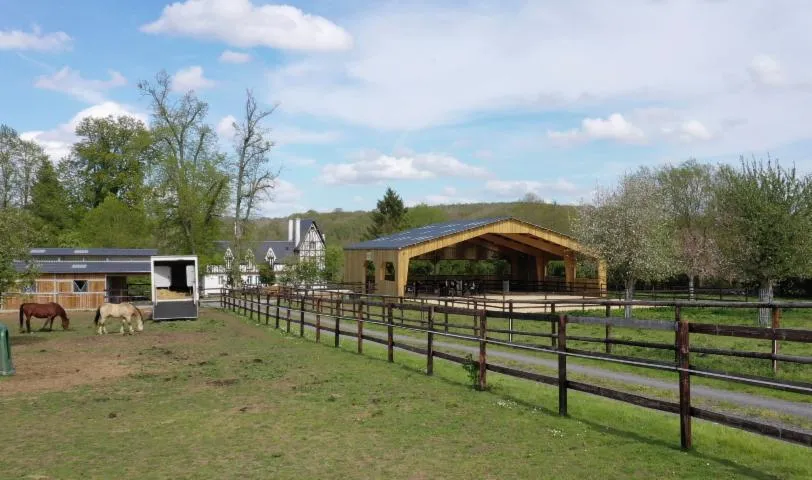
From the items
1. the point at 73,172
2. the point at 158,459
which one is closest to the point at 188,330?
the point at 158,459

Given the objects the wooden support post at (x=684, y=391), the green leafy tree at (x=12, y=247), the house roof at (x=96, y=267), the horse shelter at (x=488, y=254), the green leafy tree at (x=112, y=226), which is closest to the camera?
the wooden support post at (x=684, y=391)

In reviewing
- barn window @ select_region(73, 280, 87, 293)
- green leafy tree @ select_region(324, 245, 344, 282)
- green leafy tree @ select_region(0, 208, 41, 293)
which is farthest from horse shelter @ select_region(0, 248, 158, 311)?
green leafy tree @ select_region(324, 245, 344, 282)

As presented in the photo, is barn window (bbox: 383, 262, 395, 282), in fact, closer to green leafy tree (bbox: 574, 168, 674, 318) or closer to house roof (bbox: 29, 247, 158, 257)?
green leafy tree (bbox: 574, 168, 674, 318)

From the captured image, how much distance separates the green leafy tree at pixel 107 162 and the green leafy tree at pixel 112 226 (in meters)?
2.21

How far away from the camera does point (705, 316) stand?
27.1 m

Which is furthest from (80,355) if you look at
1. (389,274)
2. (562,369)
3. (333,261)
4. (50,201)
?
(333,261)

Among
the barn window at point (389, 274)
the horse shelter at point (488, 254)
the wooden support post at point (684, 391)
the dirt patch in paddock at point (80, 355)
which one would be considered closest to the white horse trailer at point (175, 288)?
the dirt patch in paddock at point (80, 355)

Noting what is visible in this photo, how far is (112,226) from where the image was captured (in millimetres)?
56125

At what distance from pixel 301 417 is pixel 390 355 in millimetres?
5113

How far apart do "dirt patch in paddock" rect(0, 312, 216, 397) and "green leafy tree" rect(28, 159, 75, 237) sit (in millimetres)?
37494

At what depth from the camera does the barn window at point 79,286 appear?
37812 mm

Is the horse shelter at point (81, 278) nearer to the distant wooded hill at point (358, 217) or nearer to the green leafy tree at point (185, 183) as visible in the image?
the green leafy tree at point (185, 183)

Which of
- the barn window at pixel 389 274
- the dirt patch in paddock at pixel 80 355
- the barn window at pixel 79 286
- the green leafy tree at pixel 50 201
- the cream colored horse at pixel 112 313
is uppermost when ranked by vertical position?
the green leafy tree at pixel 50 201

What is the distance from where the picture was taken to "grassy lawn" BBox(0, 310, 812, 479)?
5883mm
